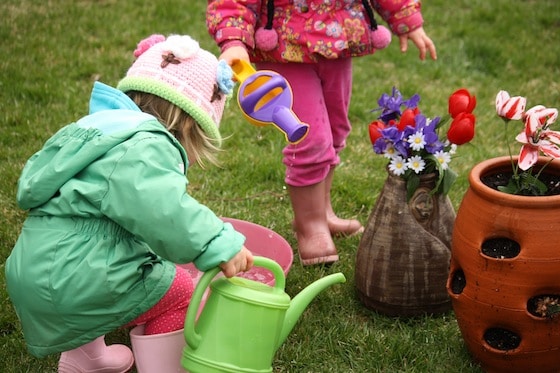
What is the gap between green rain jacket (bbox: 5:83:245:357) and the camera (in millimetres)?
1728

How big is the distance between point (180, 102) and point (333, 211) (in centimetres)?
123

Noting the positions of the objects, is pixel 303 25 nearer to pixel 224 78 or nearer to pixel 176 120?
pixel 224 78

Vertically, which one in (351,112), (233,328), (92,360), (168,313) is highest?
(233,328)

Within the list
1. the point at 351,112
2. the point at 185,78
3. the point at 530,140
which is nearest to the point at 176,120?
the point at 185,78

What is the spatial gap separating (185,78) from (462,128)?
2.41 feet

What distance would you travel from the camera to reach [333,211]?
3.06 meters

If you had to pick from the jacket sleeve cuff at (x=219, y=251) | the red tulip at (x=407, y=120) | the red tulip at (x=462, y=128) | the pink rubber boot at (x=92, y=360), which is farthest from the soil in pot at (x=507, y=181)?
the pink rubber boot at (x=92, y=360)

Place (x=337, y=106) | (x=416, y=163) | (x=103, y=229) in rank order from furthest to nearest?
1. (x=337, y=106)
2. (x=416, y=163)
3. (x=103, y=229)

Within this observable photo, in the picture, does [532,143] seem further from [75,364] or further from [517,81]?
[517,81]

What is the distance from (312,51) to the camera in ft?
8.21

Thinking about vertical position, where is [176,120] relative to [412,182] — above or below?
above

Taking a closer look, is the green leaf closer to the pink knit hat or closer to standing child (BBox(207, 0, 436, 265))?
standing child (BBox(207, 0, 436, 265))

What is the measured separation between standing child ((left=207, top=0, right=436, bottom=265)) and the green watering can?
Answer: 31.9 inches

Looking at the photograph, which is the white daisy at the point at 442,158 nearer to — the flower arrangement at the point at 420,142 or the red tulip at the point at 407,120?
the flower arrangement at the point at 420,142
